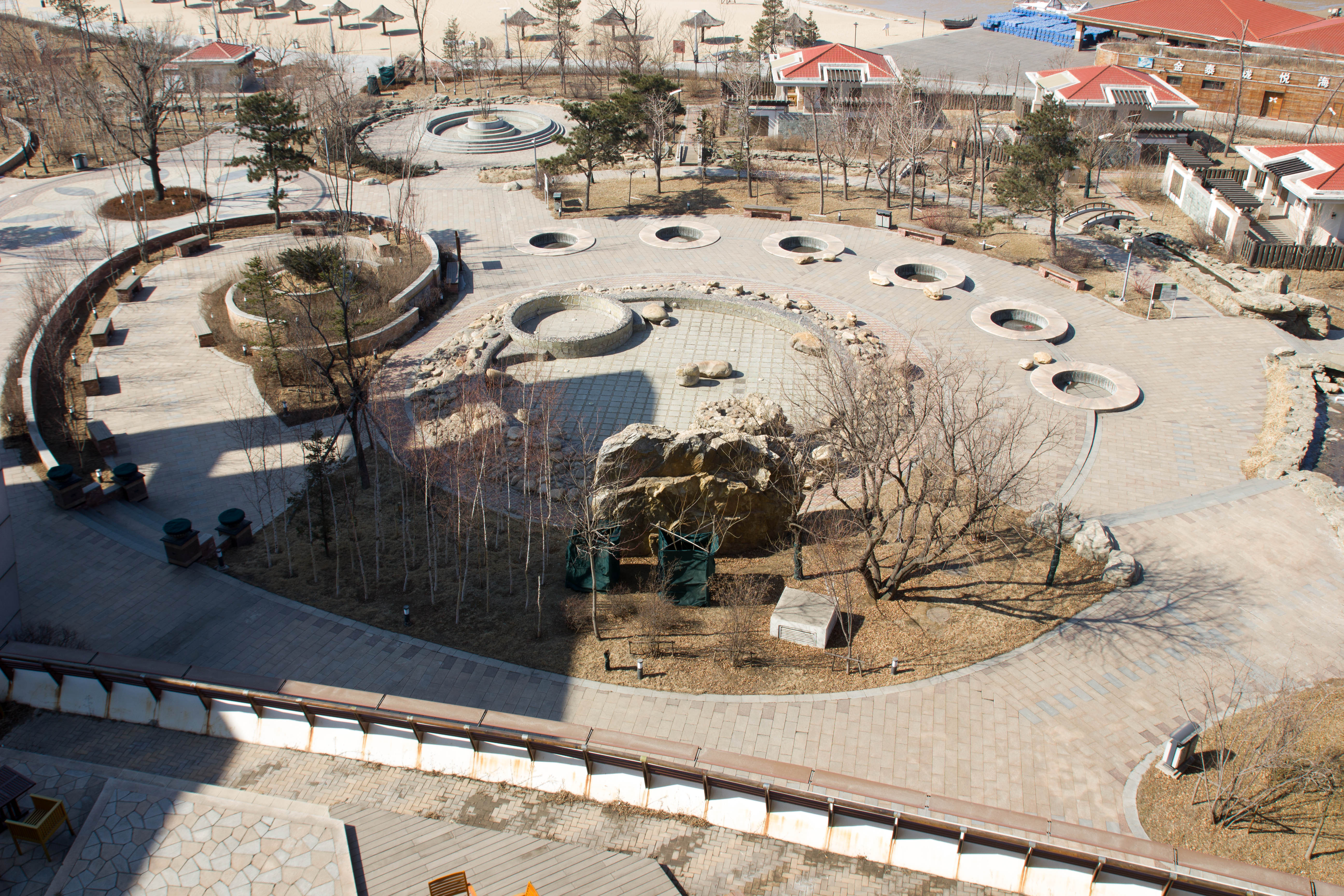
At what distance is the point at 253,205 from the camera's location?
4288 centimetres

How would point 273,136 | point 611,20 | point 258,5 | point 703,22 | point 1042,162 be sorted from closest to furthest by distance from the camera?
point 1042,162 < point 273,136 < point 611,20 < point 703,22 < point 258,5

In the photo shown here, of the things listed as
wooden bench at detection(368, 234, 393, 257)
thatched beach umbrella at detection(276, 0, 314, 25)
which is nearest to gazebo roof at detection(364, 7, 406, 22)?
thatched beach umbrella at detection(276, 0, 314, 25)

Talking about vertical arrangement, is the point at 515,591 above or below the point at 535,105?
below

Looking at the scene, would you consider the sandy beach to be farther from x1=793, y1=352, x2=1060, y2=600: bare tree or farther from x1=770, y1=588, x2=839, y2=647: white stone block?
x1=770, y1=588, x2=839, y2=647: white stone block

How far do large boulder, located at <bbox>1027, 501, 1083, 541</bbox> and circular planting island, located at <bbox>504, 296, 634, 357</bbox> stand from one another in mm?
13862

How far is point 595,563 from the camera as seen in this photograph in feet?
65.9

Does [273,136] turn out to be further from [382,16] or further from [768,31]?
[382,16]

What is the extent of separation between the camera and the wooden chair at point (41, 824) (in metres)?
12.6

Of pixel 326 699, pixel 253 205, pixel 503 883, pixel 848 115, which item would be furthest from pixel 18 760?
pixel 848 115

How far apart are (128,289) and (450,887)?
95.0ft

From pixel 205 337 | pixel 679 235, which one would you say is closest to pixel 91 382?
pixel 205 337

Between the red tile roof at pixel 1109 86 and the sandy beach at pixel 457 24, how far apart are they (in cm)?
2896

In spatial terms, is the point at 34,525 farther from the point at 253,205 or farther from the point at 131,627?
the point at 253,205

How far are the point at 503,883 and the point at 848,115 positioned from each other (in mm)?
41421
